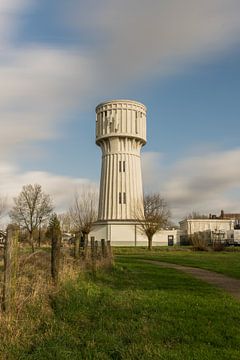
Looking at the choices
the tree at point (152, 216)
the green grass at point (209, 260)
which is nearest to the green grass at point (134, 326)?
the green grass at point (209, 260)

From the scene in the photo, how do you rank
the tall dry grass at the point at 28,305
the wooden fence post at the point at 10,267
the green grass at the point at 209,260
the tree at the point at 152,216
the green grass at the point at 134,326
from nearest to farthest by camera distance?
the green grass at the point at 134,326, the tall dry grass at the point at 28,305, the wooden fence post at the point at 10,267, the green grass at the point at 209,260, the tree at the point at 152,216

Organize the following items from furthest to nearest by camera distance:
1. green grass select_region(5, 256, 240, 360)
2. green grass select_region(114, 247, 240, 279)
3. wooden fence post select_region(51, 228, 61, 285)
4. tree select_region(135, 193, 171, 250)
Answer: tree select_region(135, 193, 171, 250)
green grass select_region(114, 247, 240, 279)
wooden fence post select_region(51, 228, 61, 285)
green grass select_region(5, 256, 240, 360)

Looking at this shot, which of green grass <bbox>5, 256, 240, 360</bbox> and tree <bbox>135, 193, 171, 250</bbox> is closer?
green grass <bbox>5, 256, 240, 360</bbox>

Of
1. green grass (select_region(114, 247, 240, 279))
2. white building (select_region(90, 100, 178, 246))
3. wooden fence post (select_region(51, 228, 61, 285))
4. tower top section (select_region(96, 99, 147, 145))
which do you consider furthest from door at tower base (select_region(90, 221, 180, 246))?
wooden fence post (select_region(51, 228, 61, 285))

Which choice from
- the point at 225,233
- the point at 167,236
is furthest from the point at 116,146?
the point at 225,233

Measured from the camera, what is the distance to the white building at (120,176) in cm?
6525

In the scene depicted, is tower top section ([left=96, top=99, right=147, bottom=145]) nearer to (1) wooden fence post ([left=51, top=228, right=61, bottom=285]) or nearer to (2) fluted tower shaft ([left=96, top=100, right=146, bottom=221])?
(2) fluted tower shaft ([left=96, top=100, right=146, bottom=221])

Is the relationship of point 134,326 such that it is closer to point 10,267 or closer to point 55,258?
point 10,267

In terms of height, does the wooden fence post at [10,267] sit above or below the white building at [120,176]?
below

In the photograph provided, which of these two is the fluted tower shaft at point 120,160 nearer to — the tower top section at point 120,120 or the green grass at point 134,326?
the tower top section at point 120,120

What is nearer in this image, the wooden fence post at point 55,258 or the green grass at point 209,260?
the wooden fence post at point 55,258

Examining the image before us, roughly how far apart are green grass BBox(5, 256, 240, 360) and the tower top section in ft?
179

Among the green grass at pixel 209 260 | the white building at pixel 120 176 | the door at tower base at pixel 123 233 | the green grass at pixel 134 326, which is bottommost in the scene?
the green grass at pixel 134 326

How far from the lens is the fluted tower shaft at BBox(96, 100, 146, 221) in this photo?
66000mm
